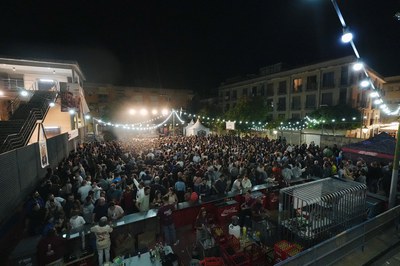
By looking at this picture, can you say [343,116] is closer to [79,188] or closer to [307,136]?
[307,136]

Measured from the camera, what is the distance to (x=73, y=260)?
14.1 feet

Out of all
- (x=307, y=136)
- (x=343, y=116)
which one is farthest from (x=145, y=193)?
(x=343, y=116)

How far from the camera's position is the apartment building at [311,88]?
2388 centimetres

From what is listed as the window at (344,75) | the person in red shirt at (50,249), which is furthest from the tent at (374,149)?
the person in red shirt at (50,249)

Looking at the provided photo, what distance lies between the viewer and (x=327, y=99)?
2600 cm

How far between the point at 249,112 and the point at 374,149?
1726 cm

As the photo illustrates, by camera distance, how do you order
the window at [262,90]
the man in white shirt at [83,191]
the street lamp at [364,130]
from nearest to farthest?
the man in white shirt at [83,191] < the street lamp at [364,130] < the window at [262,90]

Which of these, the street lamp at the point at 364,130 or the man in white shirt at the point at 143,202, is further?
the street lamp at the point at 364,130

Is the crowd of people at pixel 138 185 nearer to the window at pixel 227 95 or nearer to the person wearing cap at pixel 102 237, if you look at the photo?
the person wearing cap at pixel 102 237

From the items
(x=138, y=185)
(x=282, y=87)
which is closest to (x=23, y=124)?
(x=138, y=185)

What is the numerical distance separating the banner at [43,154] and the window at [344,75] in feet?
95.9

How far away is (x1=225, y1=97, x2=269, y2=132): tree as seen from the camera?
2800 centimetres

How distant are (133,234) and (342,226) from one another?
6012 mm

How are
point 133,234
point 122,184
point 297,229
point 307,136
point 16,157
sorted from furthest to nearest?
point 307,136, point 122,184, point 16,157, point 133,234, point 297,229
